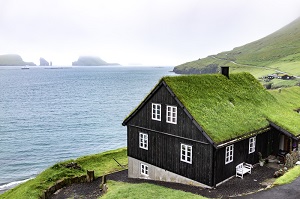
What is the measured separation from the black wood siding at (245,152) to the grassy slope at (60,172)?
15.9m

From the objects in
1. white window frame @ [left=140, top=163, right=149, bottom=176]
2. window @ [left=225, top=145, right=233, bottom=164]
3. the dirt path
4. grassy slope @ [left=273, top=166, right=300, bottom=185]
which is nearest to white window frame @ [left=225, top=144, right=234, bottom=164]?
window @ [left=225, top=145, right=233, bottom=164]

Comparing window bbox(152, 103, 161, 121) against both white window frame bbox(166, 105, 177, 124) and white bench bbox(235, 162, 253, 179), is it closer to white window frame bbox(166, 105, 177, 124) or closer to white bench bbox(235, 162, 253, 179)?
white window frame bbox(166, 105, 177, 124)

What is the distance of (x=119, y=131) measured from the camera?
7338 centimetres

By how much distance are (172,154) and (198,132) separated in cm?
407

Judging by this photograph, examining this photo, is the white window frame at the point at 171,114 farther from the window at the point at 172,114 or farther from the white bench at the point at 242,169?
the white bench at the point at 242,169

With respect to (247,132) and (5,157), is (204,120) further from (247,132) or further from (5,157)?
(5,157)

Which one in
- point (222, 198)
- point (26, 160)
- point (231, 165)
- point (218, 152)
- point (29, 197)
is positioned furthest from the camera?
point (26, 160)

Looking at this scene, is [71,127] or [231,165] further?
[71,127]

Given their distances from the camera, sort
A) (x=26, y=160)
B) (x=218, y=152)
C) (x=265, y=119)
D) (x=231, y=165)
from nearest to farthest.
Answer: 1. (x=218, y=152)
2. (x=231, y=165)
3. (x=265, y=119)
4. (x=26, y=160)

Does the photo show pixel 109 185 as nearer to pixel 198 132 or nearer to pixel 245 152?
pixel 198 132

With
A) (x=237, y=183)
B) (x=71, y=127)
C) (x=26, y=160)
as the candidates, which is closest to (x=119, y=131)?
(x=71, y=127)

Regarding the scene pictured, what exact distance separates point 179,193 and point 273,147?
13.3m

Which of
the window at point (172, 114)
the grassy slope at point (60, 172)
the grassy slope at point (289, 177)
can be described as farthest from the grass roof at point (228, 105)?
the grassy slope at point (60, 172)

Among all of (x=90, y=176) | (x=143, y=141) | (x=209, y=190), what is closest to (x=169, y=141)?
(x=143, y=141)
